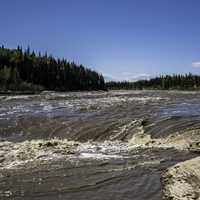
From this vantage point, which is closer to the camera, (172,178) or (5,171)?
(172,178)

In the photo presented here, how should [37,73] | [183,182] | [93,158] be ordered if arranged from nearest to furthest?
[183,182], [93,158], [37,73]

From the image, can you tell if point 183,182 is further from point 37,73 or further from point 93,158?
point 37,73

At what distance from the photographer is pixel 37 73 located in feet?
460

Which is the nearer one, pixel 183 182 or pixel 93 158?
pixel 183 182

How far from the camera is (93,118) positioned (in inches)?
1089

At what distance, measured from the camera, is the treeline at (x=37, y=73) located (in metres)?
116

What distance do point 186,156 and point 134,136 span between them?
590 cm

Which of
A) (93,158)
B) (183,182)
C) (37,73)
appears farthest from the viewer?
(37,73)

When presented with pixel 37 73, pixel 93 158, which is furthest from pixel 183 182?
pixel 37 73

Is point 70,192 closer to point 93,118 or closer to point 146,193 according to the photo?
point 146,193

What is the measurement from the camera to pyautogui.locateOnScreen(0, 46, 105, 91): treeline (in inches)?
4572

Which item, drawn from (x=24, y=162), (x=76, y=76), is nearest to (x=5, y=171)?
(x=24, y=162)

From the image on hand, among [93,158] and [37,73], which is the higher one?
[37,73]

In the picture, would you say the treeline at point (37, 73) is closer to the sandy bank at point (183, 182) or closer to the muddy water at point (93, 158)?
the muddy water at point (93, 158)
